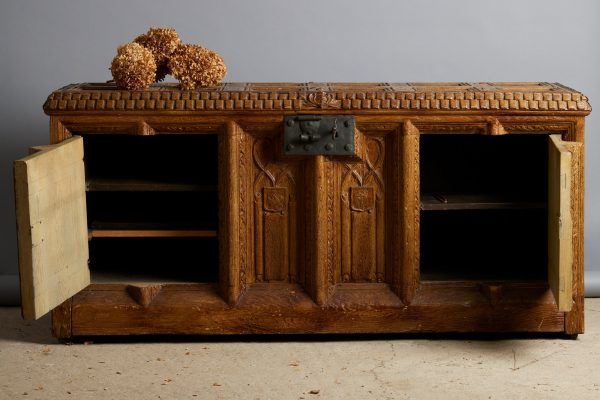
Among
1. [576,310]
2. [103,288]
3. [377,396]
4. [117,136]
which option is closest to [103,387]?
[103,288]

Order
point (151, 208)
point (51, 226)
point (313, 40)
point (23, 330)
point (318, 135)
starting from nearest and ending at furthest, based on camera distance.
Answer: point (51, 226)
point (318, 135)
point (23, 330)
point (151, 208)
point (313, 40)

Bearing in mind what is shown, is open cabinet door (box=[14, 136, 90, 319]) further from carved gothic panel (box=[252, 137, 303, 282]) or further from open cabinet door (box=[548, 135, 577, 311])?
open cabinet door (box=[548, 135, 577, 311])

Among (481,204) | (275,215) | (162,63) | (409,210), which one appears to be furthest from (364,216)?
(162,63)

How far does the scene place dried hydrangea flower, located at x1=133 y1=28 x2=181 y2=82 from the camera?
472 cm

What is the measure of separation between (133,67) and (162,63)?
199 mm

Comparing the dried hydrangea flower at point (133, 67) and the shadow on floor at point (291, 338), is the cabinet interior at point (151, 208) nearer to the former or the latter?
the shadow on floor at point (291, 338)

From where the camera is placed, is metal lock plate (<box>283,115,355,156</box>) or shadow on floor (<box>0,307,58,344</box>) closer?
metal lock plate (<box>283,115,355,156</box>)

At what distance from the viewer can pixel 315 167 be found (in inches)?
180

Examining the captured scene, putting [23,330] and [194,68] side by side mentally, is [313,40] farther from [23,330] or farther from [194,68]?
[23,330]

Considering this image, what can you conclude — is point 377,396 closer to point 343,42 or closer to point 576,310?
point 576,310

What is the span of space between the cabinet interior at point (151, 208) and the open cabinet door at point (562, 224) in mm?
1242

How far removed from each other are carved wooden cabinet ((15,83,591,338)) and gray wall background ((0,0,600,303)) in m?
0.53

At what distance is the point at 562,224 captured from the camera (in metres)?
4.39

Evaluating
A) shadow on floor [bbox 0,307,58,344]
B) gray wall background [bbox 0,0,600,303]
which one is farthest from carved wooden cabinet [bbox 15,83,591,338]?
gray wall background [bbox 0,0,600,303]
